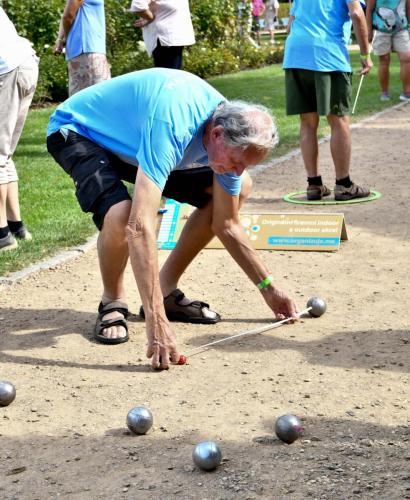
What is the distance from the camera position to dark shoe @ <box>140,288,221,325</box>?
570cm

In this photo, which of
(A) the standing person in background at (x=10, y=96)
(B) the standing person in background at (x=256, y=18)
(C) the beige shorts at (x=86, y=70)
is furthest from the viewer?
(B) the standing person in background at (x=256, y=18)

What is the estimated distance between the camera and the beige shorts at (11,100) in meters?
6.82

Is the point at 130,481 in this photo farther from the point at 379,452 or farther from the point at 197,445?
the point at 379,452

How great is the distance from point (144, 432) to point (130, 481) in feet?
Answer: 1.41

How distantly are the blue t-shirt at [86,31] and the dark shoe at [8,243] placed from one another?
2980 mm

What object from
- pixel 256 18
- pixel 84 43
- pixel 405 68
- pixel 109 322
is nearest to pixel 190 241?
pixel 109 322

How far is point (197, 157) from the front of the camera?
492 cm

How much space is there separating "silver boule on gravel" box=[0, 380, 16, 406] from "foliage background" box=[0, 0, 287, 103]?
31.4ft

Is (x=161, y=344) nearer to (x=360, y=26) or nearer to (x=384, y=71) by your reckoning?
(x=360, y=26)

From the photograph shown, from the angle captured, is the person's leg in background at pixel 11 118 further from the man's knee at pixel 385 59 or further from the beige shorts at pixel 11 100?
the man's knee at pixel 385 59

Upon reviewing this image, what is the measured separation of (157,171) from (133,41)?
14260mm

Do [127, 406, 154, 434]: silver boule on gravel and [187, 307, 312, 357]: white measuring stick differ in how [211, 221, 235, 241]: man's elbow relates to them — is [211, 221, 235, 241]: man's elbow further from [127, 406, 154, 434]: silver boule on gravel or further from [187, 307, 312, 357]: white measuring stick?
[127, 406, 154, 434]: silver boule on gravel

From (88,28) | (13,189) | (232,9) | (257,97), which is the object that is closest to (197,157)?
(13,189)

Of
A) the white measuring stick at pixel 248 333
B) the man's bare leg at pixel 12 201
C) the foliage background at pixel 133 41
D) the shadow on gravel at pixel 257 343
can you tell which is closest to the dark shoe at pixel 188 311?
the shadow on gravel at pixel 257 343
